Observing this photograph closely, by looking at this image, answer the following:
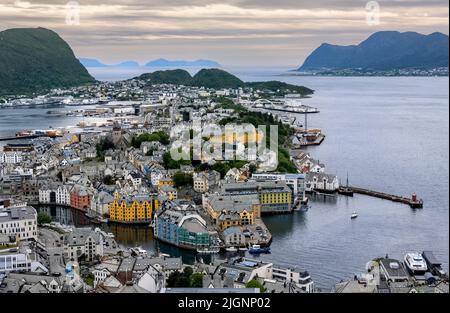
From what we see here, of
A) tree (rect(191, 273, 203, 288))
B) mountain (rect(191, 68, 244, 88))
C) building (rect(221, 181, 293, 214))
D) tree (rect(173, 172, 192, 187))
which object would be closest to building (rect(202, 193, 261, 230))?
building (rect(221, 181, 293, 214))

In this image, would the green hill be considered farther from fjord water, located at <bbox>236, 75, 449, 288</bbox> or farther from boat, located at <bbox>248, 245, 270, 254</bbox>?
boat, located at <bbox>248, 245, 270, 254</bbox>

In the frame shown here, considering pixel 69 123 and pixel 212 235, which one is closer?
pixel 212 235

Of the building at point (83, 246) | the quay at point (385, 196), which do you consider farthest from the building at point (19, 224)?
the quay at point (385, 196)

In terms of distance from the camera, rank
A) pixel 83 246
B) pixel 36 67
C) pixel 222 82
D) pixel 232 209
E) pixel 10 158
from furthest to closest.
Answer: pixel 222 82, pixel 36 67, pixel 10 158, pixel 232 209, pixel 83 246

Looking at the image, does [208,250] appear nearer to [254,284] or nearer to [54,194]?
[254,284]

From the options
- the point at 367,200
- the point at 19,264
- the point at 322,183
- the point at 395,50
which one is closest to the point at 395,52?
the point at 395,50

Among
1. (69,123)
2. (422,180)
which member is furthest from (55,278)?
(69,123)

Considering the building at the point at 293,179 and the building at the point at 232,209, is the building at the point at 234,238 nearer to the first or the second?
the building at the point at 232,209

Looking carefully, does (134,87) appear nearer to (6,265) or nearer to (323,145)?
(323,145)
